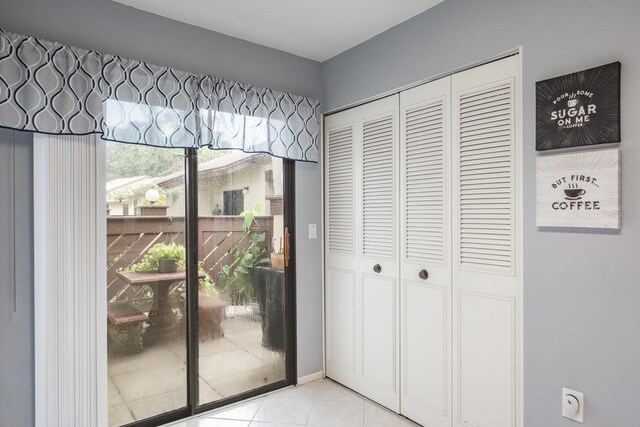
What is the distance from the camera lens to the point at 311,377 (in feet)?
10.4

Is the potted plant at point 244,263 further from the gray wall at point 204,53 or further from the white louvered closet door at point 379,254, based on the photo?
the white louvered closet door at point 379,254

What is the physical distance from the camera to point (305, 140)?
3008 mm

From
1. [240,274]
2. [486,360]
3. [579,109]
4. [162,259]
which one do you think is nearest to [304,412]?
[240,274]

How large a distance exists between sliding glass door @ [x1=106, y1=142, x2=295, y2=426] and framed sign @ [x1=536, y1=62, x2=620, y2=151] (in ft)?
5.78

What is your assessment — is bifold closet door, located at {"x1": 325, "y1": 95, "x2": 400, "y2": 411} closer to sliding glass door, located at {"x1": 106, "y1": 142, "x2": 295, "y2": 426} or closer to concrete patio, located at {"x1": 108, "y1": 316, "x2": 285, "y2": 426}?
sliding glass door, located at {"x1": 106, "y1": 142, "x2": 295, "y2": 426}

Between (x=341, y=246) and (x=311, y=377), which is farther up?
(x=341, y=246)

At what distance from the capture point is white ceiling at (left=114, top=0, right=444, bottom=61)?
2.31 meters

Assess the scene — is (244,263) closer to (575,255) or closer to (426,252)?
(426,252)

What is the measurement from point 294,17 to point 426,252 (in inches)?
65.1

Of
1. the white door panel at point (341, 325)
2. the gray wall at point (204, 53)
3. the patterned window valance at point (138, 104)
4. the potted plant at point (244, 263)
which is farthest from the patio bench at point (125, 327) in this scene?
the white door panel at point (341, 325)

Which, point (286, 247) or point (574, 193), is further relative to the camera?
point (286, 247)

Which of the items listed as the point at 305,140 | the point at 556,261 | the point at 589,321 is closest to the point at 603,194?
the point at 556,261

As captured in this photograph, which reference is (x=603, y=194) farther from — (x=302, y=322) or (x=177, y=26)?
(x=177, y=26)

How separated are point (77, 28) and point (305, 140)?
153 cm
